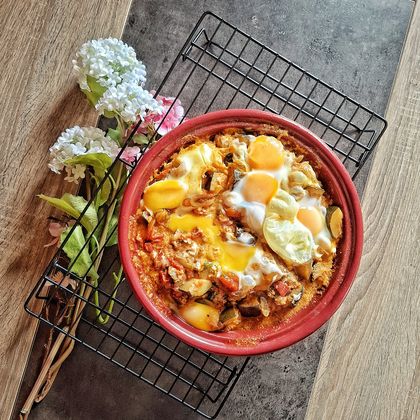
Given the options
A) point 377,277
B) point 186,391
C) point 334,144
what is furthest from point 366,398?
point 334,144

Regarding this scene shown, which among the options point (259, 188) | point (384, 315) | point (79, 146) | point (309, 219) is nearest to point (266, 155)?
point (259, 188)

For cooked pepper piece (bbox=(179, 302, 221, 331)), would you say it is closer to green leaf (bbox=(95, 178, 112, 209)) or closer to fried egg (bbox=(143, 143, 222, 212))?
fried egg (bbox=(143, 143, 222, 212))

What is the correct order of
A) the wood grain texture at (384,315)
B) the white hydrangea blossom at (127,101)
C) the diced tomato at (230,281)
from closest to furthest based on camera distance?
the diced tomato at (230,281) < the white hydrangea blossom at (127,101) < the wood grain texture at (384,315)

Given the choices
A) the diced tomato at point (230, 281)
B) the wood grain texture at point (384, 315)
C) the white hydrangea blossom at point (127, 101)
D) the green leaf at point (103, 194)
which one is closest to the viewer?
the diced tomato at point (230, 281)

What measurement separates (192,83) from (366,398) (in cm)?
105

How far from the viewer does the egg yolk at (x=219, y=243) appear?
1.67m

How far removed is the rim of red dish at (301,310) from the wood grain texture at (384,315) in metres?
0.33

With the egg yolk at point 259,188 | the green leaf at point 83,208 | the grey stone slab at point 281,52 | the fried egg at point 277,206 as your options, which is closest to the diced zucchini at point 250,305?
the fried egg at point 277,206

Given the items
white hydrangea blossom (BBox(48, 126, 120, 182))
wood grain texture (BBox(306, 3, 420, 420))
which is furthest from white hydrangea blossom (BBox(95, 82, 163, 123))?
wood grain texture (BBox(306, 3, 420, 420))

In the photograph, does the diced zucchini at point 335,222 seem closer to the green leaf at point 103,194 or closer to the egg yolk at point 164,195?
the egg yolk at point 164,195

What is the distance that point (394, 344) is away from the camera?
2027 mm

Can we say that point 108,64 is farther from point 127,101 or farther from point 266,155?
point 266,155

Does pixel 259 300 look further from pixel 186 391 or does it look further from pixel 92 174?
pixel 92 174

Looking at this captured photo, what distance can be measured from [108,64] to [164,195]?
42 centimetres
